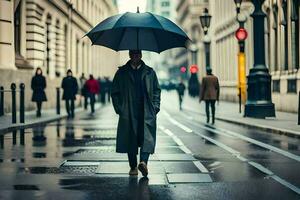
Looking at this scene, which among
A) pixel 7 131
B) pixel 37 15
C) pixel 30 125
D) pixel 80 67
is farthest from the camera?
pixel 80 67

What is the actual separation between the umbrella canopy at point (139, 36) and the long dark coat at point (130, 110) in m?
0.70

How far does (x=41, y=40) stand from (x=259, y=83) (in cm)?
1291

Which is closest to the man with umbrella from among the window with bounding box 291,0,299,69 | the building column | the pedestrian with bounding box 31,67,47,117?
the pedestrian with bounding box 31,67,47,117

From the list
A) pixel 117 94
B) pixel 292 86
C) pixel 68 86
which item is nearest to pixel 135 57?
pixel 117 94

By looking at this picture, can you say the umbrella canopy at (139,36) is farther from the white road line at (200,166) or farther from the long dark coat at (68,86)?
the long dark coat at (68,86)

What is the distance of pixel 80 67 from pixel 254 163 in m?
37.5

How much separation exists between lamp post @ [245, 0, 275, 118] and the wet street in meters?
7.52

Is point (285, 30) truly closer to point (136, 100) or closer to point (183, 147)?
point (183, 147)

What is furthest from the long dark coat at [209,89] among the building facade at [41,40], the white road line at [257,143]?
the building facade at [41,40]

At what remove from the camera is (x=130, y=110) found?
8.27m

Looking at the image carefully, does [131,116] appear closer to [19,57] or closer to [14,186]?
[14,186]

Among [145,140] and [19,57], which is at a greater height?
[19,57]

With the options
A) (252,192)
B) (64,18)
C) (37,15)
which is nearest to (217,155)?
(252,192)

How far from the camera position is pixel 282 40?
94.3ft
